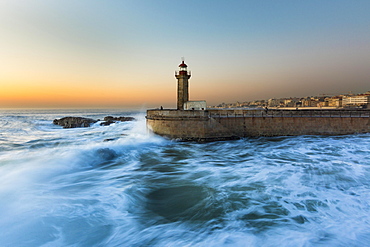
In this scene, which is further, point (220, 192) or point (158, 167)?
point (158, 167)

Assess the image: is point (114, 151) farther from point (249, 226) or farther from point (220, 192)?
point (249, 226)

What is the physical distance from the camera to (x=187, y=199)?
4.68 m

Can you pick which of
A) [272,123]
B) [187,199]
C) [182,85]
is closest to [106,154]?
[187,199]

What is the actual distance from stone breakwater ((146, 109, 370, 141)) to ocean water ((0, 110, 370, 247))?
294cm

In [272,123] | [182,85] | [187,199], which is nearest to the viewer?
[187,199]

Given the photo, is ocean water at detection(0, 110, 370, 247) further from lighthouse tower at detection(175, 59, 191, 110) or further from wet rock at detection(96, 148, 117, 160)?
lighthouse tower at detection(175, 59, 191, 110)

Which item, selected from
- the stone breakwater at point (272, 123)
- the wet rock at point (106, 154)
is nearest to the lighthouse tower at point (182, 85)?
the stone breakwater at point (272, 123)

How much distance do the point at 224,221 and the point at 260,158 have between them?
506cm

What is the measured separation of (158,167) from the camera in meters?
7.36

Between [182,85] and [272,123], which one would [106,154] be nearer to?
→ [182,85]

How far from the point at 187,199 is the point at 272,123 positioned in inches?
348

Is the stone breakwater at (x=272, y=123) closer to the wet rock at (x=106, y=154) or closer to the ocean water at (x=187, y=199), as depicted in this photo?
the ocean water at (x=187, y=199)

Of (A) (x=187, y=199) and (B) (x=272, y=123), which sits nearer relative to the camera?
(A) (x=187, y=199)

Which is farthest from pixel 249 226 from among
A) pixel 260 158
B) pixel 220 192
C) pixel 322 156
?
pixel 322 156
